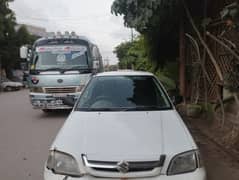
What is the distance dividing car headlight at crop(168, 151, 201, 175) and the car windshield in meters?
1.37

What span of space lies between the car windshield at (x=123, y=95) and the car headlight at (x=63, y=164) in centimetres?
133

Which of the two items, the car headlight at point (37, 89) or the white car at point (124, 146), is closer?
the white car at point (124, 146)

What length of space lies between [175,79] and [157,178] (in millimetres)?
12029

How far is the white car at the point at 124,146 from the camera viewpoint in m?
3.51

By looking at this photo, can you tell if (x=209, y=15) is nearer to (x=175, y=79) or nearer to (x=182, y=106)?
(x=182, y=106)

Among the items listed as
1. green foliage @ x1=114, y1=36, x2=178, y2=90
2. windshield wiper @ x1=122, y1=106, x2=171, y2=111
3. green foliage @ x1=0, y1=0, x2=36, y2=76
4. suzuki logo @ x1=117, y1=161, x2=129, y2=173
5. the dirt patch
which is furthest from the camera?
green foliage @ x1=0, y1=0, x2=36, y2=76

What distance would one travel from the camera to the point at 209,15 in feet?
35.2

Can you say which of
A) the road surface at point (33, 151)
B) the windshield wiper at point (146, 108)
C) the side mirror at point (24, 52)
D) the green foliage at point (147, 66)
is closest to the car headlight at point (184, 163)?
the windshield wiper at point (146, 108)

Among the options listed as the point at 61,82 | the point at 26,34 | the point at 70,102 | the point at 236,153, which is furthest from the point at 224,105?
the point at 26,34

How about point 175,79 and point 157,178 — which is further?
point 175,79

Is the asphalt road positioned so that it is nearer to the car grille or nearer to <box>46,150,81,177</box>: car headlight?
<box>46,150,81,177</box>: car headlight

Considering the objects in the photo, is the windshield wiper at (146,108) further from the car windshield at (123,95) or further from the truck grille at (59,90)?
the truck grille at (59,90)

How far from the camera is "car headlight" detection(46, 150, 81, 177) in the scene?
363cm

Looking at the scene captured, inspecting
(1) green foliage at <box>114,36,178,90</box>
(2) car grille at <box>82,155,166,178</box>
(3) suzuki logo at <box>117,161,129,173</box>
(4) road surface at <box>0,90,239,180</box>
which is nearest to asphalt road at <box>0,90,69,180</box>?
(4) road surface at <box>0,90,239,180</box>
